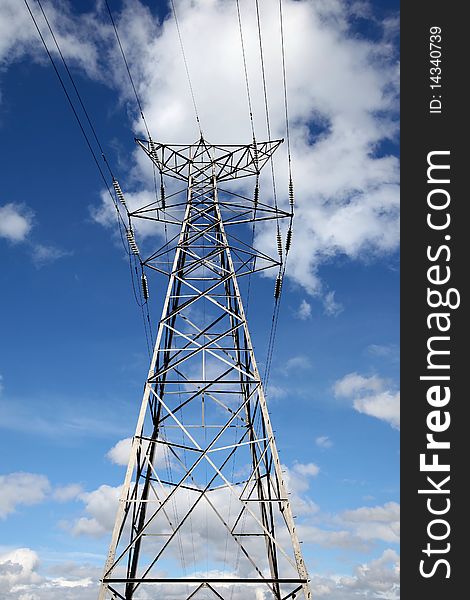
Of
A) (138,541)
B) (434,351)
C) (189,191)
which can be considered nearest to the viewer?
(434,351)

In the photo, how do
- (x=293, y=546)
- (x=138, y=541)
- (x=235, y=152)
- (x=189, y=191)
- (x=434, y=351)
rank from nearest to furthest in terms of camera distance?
1. (x=293, y=546)
2. (x=434, y=351)
3. (x=138, y=541)
4. (x=189, y=191)
5. (x=235, y=152)

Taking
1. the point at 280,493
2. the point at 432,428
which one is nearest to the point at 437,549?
the point at 432,428

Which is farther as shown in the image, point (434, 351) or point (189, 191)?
point (189, 191)

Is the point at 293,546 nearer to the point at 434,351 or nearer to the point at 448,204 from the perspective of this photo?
the point at 434,351

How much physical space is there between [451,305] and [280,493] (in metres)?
6.59

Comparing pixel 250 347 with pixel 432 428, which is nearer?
pixel 432 428

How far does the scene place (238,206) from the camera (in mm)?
22062

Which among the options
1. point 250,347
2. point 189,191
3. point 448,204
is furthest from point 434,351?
point 189,191

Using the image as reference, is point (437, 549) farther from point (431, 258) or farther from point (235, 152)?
point (235, 152)

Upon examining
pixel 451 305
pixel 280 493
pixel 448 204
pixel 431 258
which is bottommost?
pixel 280 493

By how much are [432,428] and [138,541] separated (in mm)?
8539

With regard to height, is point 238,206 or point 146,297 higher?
point 238,206

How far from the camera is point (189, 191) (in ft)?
74.6

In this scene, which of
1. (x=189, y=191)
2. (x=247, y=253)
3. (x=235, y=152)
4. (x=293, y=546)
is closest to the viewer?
(x=293, y=546)
